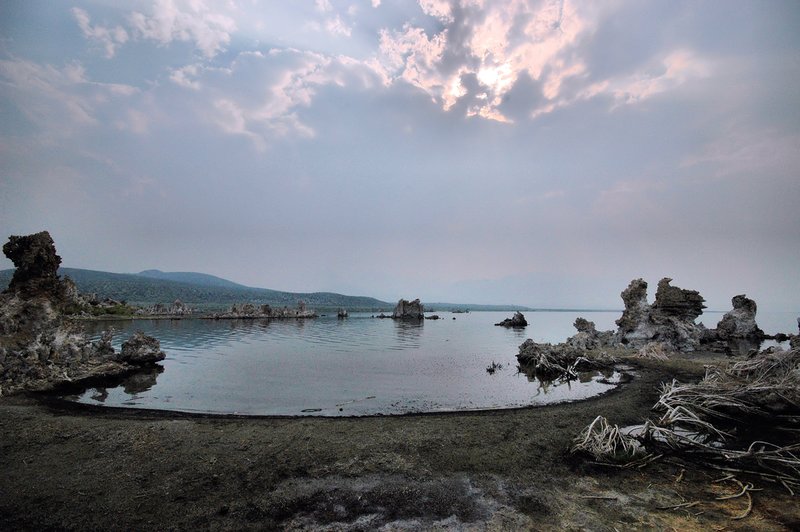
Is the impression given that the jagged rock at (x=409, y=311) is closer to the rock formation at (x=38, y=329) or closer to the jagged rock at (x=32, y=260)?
the rock formation at (x=38, y=329)

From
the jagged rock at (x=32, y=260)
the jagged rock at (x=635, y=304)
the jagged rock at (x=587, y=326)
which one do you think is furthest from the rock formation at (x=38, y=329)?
the jagged rock at (x=635, y=304)

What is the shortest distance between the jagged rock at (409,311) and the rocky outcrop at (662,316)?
8705 centimetres

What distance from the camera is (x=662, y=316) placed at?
140 feet

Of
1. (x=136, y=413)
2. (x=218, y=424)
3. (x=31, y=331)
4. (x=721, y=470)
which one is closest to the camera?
(x=721, y=470)

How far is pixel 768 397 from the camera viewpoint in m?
12.0

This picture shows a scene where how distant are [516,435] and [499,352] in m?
32.3

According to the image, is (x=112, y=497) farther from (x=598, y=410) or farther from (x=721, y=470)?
(x=598, y=410)

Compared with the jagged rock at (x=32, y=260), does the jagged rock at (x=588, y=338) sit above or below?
below

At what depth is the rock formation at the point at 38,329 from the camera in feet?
60.1

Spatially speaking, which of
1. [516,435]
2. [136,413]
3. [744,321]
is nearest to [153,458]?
[136,413]

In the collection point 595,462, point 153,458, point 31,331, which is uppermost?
point 31,331

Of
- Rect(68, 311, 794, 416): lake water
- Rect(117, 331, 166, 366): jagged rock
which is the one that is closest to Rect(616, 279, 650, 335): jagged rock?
Rect(68, 311, 794, 416): lake water

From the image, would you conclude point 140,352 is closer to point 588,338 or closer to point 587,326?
point 588,338

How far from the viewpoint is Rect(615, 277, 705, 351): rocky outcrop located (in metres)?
41.7
